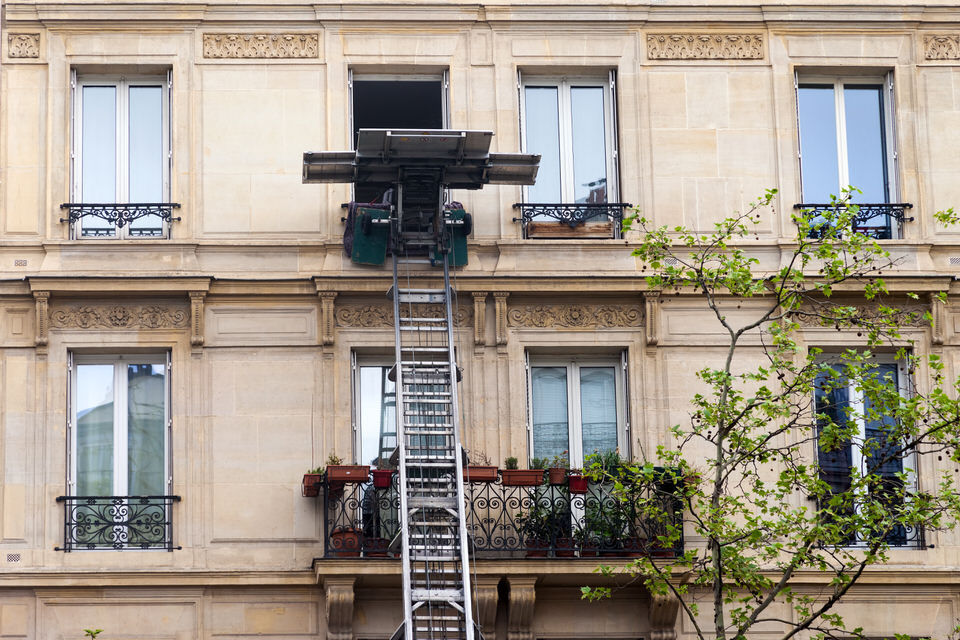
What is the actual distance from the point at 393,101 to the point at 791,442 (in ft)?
21.5

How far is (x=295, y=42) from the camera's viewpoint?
76.6 ft

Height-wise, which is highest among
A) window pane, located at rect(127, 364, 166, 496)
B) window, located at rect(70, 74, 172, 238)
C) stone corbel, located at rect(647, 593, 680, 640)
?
window, located at rect(70, 74, 172, 238)

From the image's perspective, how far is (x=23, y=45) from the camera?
2308cm

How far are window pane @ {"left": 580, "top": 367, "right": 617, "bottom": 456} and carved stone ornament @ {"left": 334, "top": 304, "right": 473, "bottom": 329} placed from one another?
1657 millimetres

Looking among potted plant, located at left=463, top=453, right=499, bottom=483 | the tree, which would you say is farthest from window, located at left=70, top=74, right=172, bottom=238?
the tree

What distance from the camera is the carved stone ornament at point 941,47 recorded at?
2377 centimetres

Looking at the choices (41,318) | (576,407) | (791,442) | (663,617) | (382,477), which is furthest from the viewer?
(576,407)

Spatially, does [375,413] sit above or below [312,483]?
above

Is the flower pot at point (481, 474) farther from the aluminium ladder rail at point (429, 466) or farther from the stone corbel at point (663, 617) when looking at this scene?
the stone corbel at point (663, 617)

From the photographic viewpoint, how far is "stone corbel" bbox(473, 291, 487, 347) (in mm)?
22422

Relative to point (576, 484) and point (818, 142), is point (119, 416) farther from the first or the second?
point (818, 142)

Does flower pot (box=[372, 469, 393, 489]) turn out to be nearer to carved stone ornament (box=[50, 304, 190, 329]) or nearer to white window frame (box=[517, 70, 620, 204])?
carved stone ornament (box=[50, 304, 190, 329])

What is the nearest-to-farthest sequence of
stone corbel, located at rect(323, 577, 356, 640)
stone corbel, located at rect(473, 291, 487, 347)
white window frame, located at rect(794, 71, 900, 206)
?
1. stone corbel, located at rect(323, 577, 356, 640)
2. stone corbel, located at rect(473, 291, 487, 347)
3. white window frame, located at rect(794, 71, 900, 206)

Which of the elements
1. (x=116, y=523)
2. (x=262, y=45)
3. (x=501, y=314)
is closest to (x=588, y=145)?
(x=501, y=314)
